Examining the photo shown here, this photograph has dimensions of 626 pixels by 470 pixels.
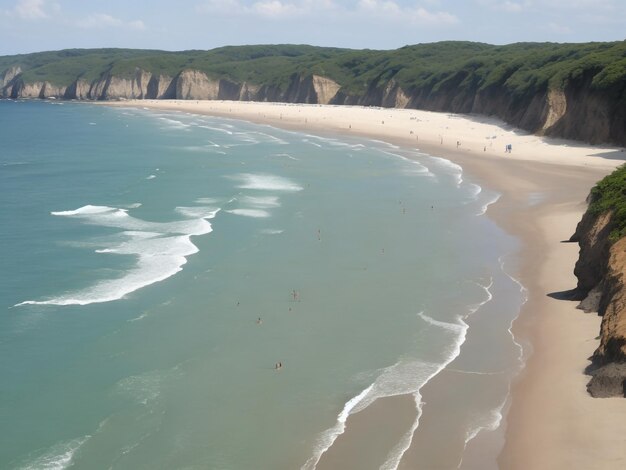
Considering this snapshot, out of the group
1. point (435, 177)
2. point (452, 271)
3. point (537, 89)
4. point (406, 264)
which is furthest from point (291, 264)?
point (537, 89)

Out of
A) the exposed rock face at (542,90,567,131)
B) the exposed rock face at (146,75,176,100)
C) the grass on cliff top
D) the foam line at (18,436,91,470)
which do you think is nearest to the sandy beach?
the exposed rock face at (542,90,567,131)

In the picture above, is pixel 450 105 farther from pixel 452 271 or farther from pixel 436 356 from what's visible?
pixel 436 356

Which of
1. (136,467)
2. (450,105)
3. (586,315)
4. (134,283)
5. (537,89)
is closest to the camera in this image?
(136,467)

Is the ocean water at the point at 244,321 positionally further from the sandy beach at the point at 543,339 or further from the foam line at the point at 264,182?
the foam line at the point at 264,182

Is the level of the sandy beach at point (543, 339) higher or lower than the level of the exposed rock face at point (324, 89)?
lower

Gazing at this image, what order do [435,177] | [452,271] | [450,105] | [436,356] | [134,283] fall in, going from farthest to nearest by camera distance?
[450,105] → [435,177] → [452,271] → [134,283] → [436,356]

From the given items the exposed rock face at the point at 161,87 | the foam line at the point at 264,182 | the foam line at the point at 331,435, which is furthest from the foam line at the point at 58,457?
the exposed rock face at the point at 161,87
